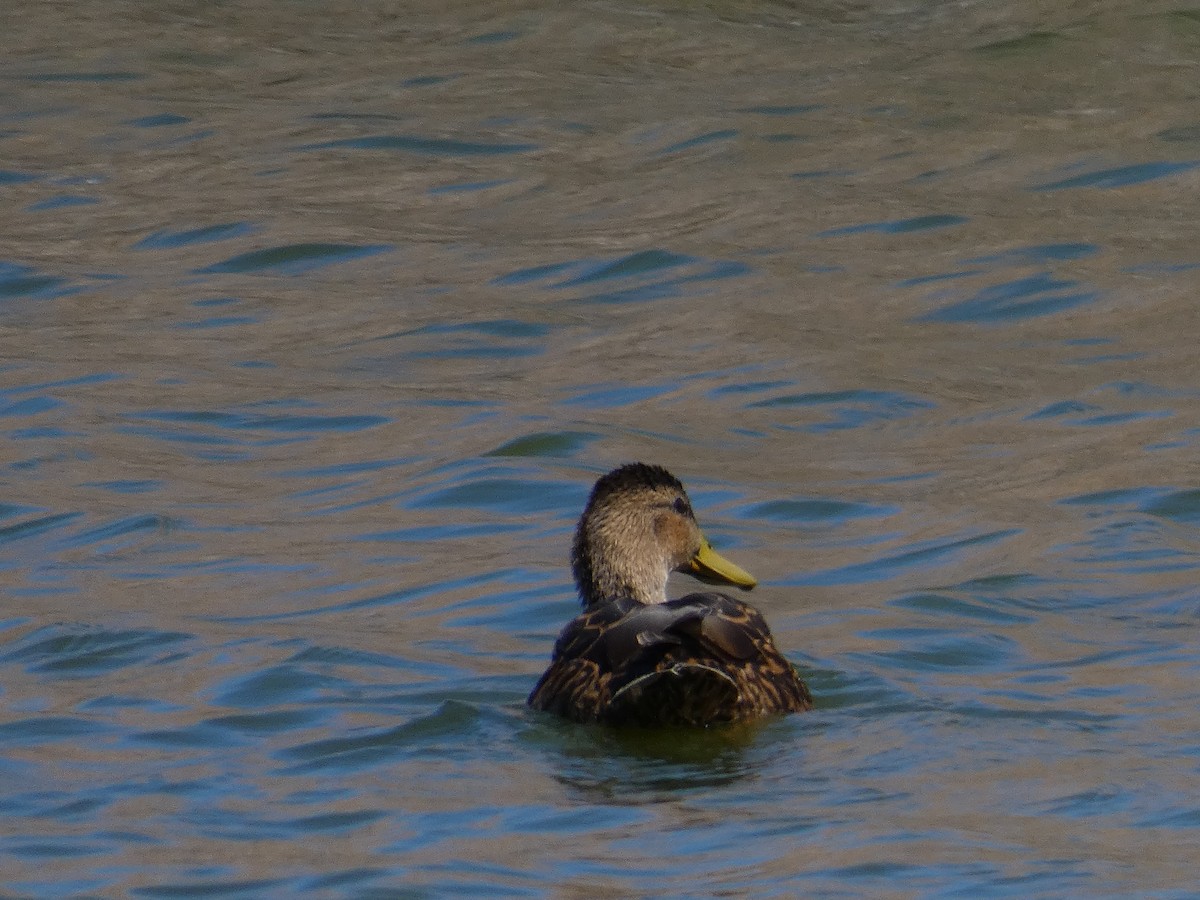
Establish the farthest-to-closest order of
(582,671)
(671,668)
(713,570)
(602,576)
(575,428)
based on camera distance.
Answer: (575,428), (713,570), (602,576), (582,671), (671,668)

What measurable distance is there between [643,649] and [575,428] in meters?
4.55

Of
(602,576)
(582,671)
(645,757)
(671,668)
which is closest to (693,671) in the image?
(671,668)

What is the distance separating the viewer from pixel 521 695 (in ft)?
27.1

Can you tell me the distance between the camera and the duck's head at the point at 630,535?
28.2 ft

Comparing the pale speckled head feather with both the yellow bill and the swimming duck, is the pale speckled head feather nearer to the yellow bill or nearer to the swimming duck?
the swimming duck

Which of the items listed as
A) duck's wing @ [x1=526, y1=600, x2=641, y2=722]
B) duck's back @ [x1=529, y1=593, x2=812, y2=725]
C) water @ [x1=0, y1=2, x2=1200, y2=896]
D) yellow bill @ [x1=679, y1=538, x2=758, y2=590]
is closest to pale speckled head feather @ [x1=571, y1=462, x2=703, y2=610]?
yellow bill @ [x1=679, y1=538, x2=758, y2=590]

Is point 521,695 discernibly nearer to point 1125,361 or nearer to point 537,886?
point 537,886

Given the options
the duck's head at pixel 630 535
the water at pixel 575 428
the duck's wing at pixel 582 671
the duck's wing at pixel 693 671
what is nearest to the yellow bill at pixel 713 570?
the duck's head at pixel 630 535

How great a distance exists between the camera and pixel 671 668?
732 centimetres

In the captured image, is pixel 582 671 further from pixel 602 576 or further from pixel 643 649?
pixel 602 576

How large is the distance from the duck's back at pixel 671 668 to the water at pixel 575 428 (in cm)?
11

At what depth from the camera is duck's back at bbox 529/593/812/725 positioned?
7.37m

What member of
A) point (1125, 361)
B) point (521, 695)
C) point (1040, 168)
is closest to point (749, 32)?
point (1040, 168)

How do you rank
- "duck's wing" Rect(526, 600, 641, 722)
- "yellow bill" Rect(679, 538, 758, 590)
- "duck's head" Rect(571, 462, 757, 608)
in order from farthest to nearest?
1. "yellow bill" Rect(679, 538, 758, 590)
2. "duck's head" Rect(571, 462, 757, 608)
3. "duck's wing" Rect(526, 600, 641, 722)
